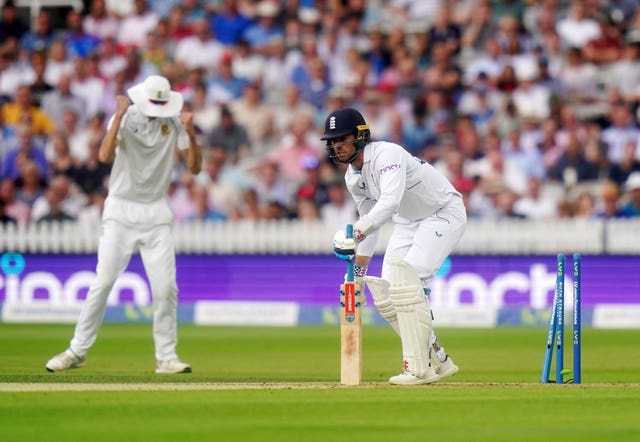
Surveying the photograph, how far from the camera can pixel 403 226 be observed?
9219 mm

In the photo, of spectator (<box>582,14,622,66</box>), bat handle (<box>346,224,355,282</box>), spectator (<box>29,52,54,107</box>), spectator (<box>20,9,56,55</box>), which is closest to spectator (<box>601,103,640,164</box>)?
spectator (<box>582,14,622,66</box>)

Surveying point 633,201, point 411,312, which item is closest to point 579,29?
point 633,201

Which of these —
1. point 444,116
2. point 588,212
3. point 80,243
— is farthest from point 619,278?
point 80,243

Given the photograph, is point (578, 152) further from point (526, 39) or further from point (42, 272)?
point (42, 272)

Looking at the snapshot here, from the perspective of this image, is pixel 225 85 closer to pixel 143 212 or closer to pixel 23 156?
pixel 23 156

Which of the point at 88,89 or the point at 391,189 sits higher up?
the point at 88,89

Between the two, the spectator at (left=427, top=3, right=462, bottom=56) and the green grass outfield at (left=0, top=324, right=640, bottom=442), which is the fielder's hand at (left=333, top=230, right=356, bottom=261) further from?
the spectator at (left=427, top=3, right=462, bottom=56)

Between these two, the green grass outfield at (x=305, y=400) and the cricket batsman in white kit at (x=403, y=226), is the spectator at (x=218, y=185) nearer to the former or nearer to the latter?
the green grass outfield at (x=305, y=400)

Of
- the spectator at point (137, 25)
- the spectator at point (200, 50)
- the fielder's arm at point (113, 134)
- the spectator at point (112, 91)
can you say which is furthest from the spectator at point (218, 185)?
the fielder's arm at point (113, 134)

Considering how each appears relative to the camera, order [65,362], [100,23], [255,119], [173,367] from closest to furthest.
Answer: [65,362] → [173,367] → [255,119] → [100,23]

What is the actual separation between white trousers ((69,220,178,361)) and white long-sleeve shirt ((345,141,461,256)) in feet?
5.32

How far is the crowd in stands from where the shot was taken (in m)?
17.9

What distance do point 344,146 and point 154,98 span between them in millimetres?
1948

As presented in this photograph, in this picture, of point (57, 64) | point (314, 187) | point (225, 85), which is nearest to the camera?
point (314, 187)
